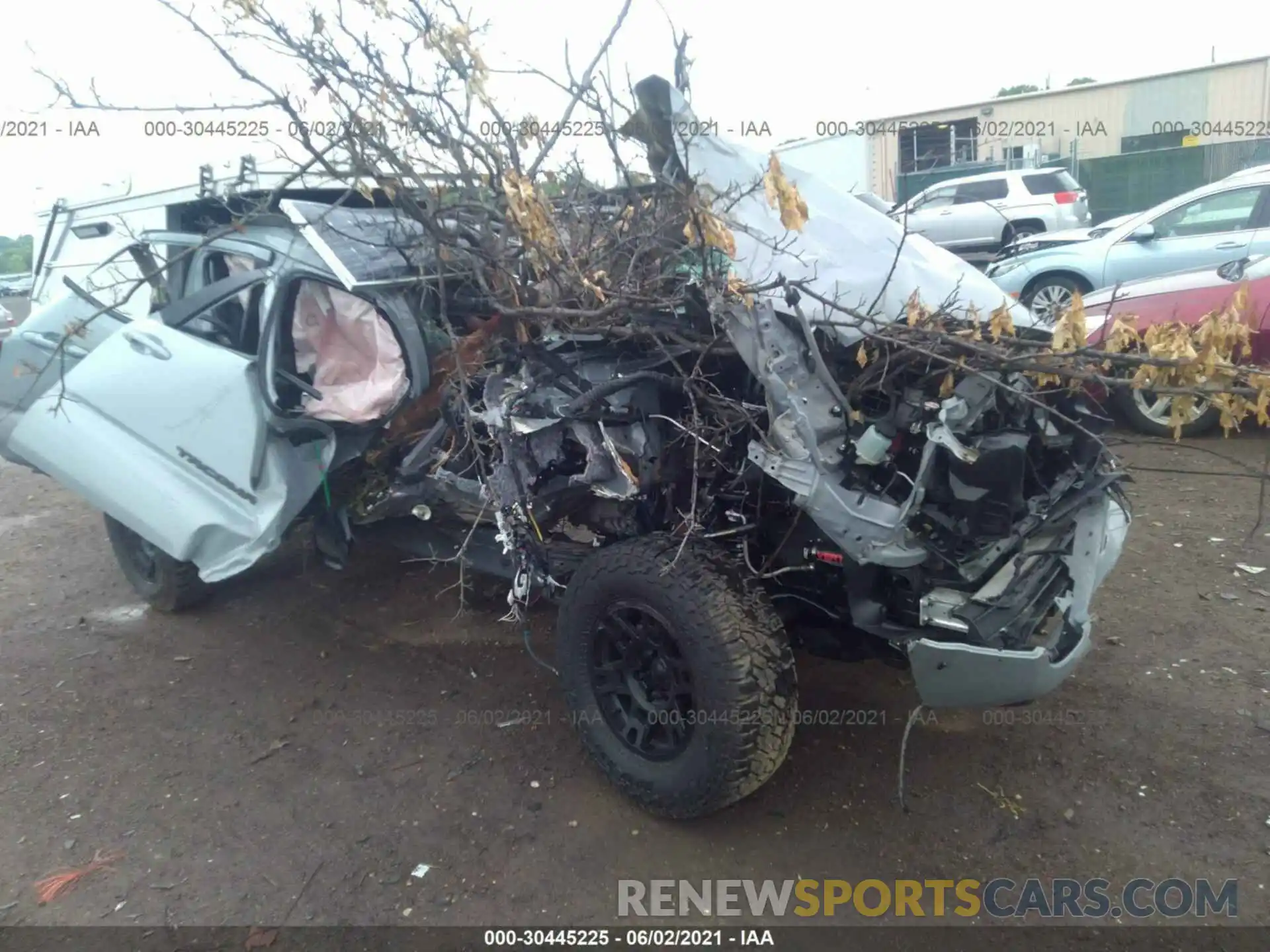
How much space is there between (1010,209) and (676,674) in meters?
14.2

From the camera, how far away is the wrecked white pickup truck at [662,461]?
8.84 feet

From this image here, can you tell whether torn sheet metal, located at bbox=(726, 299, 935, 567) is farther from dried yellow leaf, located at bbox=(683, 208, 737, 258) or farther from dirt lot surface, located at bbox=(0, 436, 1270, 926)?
dirt lot surface, located at bbox=(0, 436, 1270, 926)

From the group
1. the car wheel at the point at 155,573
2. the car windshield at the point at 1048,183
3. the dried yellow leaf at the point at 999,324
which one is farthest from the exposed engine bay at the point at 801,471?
the car windshield at the point at 1048,183

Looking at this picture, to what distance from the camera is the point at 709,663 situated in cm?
273

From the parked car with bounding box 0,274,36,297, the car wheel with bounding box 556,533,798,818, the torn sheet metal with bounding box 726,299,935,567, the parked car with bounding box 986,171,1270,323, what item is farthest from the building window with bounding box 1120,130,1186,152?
the parked car with bounding box 0,274,36,297

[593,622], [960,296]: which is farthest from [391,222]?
[960,296]

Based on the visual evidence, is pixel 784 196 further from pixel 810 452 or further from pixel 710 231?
pixel 810 452

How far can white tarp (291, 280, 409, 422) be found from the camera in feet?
11.7

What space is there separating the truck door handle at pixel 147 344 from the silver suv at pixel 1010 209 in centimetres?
1212

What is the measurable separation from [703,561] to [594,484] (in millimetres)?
467

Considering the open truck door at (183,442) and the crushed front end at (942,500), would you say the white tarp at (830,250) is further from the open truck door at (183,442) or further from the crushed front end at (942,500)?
the open truck door at (183,442)

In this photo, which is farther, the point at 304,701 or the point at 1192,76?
the point at 1192,76

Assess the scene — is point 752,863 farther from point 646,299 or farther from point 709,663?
point 646,299

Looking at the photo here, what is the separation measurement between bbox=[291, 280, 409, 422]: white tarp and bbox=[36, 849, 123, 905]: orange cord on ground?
5.62 feet
